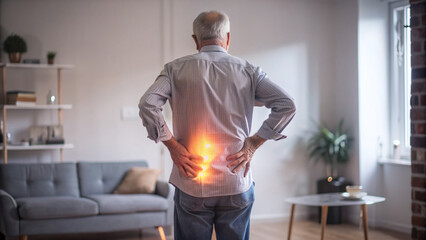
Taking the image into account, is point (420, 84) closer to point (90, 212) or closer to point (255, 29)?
point (90, 212)

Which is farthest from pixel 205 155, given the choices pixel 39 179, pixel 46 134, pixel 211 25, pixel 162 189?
pixel 46 134

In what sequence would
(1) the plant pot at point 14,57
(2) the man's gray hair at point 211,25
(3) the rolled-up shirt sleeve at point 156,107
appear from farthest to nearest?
(1) the plant pot at point 14,57 → (2) the man's gray hair at point 211,25 → (3) the rolled-up shirt sleeve at point 156,107

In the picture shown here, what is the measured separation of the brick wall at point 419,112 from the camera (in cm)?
200

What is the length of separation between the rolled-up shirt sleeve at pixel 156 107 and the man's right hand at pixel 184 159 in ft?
0.18

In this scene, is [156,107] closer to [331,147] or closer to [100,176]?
[100,176]

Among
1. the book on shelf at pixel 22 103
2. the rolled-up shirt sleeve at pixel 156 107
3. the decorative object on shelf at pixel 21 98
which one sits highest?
the decorative object on shelf at pixel 21 98

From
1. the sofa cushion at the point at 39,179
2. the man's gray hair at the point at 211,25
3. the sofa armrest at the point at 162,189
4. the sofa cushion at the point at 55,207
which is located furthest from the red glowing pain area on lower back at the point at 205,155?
the sofa cushion at the point at 39,179

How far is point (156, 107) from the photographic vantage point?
79.1 inches

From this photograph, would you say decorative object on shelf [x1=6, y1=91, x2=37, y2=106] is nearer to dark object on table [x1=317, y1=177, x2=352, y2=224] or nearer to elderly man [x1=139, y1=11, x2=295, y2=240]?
dark object on table [x1=317, y1=177, x2=352, y2=224]

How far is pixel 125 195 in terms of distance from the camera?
5402 mm

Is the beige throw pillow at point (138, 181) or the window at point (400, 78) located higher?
the window at point (400, 78)

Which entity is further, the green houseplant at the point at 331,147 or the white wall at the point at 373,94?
the green houseplant at the point at 331,147

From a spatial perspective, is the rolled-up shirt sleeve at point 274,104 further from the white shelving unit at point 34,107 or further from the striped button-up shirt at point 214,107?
the white shelving unit at point 34,107

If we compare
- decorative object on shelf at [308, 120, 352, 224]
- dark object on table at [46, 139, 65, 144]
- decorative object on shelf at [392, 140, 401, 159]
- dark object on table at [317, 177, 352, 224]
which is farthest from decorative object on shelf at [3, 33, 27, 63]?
decorative object on shelf at [392, 140, 401, 159]
